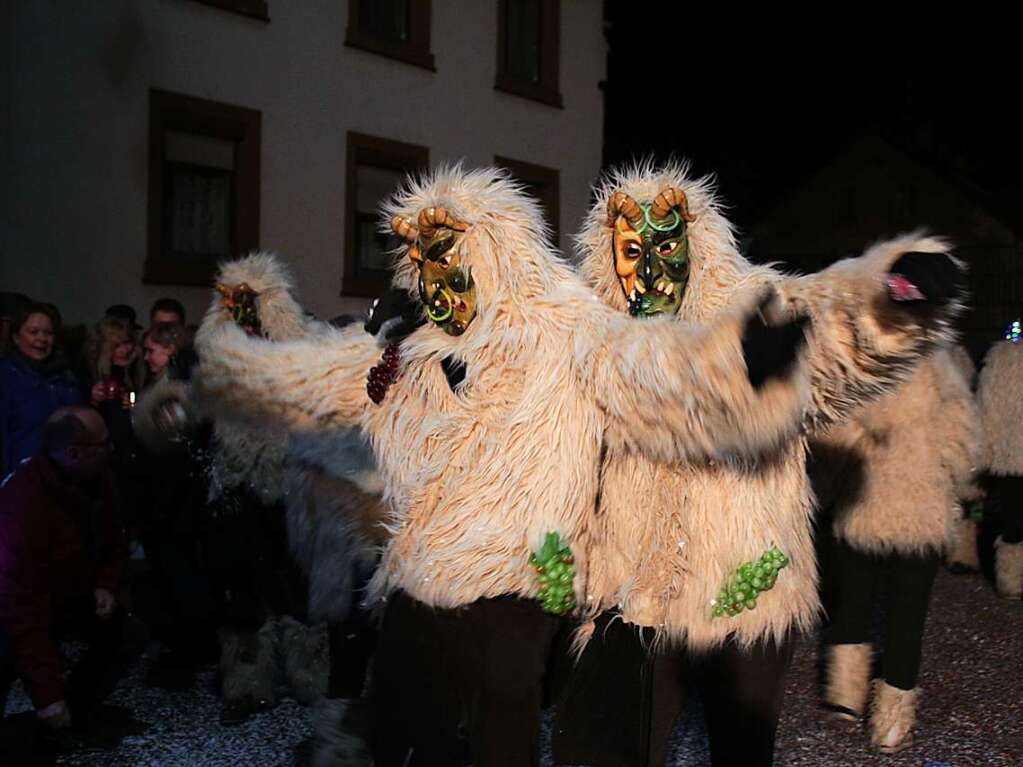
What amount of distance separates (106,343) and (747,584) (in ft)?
16.1

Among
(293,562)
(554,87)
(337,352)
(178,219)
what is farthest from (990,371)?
(554,87)

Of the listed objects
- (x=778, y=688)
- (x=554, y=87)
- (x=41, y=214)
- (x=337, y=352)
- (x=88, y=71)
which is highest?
(x=554, y=87)

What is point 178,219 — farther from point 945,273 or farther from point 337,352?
point 945,273

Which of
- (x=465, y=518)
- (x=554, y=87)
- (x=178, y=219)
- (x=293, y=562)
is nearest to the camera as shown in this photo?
(x=465, y=518)

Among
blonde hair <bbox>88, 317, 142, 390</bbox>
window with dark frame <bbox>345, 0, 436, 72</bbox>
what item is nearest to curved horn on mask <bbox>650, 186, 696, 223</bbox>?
blonde hair <bbox>88, 317, 142, 390</bbox>

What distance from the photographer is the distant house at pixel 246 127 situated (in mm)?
10266

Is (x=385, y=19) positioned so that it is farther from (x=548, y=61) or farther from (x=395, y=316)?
(x=395, y=316)

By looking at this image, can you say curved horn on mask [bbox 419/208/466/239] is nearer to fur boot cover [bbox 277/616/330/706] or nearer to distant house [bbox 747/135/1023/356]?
fur boot cover [bbox 277/616/330/706]

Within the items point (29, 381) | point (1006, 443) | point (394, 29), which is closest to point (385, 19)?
point (394, 29)

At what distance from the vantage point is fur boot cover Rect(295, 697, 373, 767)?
3.78 m

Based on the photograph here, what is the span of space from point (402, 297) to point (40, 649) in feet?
7.51

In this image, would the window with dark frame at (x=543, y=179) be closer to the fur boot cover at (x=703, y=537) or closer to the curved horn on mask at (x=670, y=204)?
the curved horn on mask at (x=670, y=204)

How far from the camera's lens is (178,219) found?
38.5ft

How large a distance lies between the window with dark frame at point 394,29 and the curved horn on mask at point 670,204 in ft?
34.1
